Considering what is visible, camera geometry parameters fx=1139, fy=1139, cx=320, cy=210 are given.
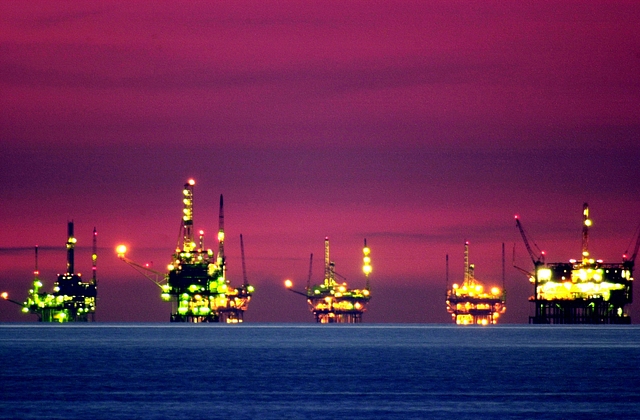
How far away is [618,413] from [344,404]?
13.4 m

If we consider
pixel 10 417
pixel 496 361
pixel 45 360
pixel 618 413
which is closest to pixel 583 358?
pixel 496 361

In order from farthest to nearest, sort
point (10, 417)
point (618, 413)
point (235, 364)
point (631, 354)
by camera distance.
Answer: point (631, 354) → point (235, 364) → point (618, 413) → point (10, 417)

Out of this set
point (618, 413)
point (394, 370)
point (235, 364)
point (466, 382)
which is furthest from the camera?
point (235, 364)

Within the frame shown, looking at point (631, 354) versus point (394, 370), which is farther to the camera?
point (631, 354)

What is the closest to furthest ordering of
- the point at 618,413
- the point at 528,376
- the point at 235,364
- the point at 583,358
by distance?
the point at 618,413, the point at 528,376, the point at 235,364, the point at 583,358

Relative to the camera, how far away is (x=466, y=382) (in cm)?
7462

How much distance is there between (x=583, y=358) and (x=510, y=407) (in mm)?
56835

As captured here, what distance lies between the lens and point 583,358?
110875mm

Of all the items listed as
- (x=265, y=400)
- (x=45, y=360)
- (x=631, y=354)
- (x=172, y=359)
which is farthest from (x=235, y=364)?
(x=631, y=354)

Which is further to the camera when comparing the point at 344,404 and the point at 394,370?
the point at 394,370

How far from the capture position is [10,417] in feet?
166

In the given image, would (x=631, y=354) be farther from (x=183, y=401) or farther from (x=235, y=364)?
(x=183, y=401)

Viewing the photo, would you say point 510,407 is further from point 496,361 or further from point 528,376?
point 496,361

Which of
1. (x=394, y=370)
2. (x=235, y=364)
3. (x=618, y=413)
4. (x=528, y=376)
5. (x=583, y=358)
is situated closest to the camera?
(x=618, y=413)
